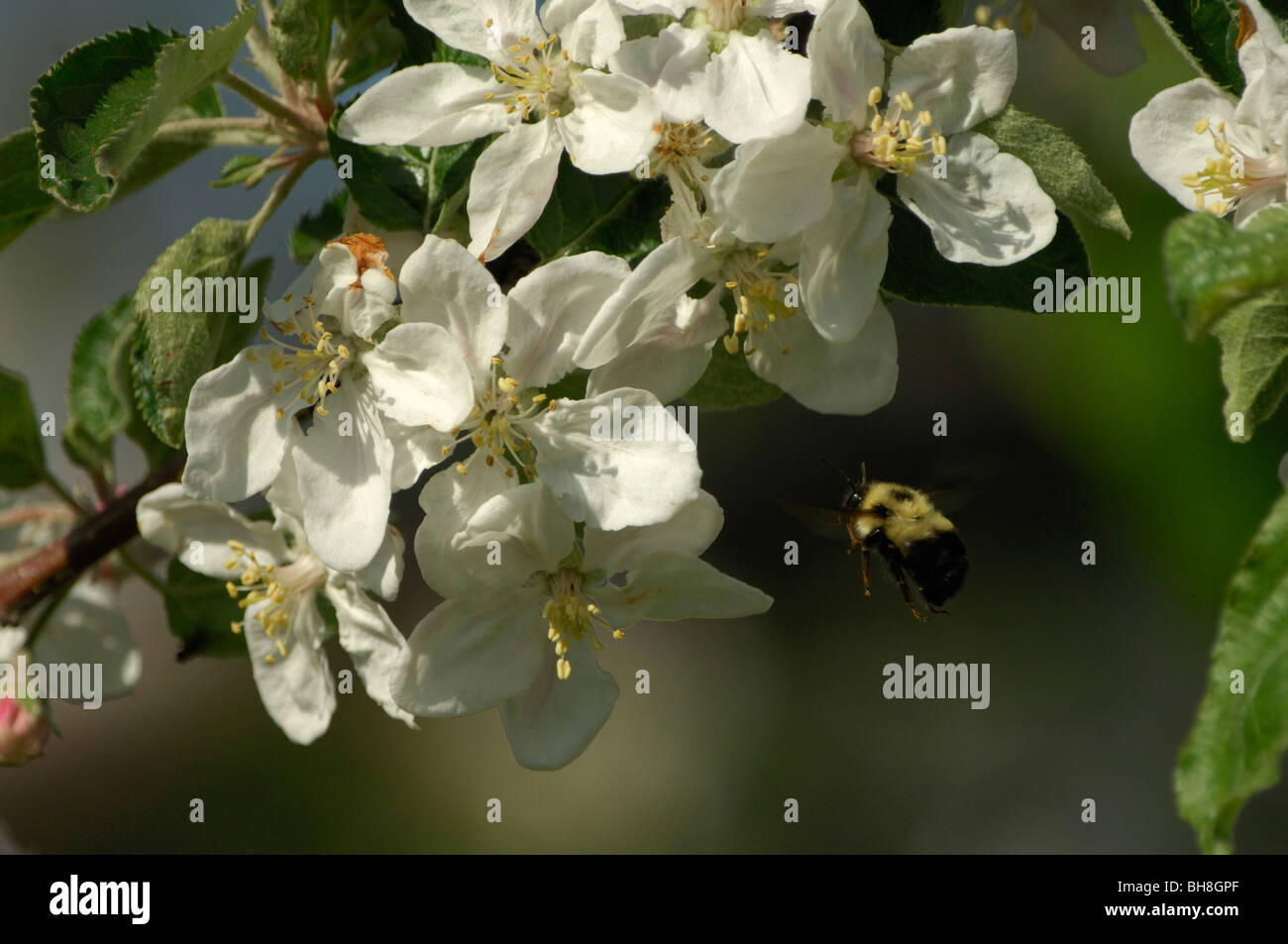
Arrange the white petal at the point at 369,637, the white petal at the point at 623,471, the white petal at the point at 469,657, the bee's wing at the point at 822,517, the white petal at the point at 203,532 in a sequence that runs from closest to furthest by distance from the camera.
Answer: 1. the white petal at the point at 623,471
2. the white petal at the point at 469,657
3. the white petal at the point at 369,637
4. the white petal at the point at 203,532
5. the bee's wing at the point at 822,517

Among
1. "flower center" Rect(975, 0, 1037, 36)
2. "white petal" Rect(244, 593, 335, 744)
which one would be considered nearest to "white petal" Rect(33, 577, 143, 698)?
"white petal" Rect(244, 593, 335, 744)

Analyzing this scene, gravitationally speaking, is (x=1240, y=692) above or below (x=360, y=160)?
below

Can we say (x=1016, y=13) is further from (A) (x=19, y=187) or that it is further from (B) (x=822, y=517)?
(A) (x=19, y=187)

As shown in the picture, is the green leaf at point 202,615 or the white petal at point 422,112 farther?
the green leaf at point 202,615

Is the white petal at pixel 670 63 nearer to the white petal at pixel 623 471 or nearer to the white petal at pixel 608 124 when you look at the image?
the white petal at pixel 608 124

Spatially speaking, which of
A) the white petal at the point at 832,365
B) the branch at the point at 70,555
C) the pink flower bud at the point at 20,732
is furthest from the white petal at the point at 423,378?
the pink flower bud at the point at 20,732

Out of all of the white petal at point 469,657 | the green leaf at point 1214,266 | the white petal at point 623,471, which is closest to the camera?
the green leaf at point 1214,266

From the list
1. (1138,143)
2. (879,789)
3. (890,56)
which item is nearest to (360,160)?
(890,56)

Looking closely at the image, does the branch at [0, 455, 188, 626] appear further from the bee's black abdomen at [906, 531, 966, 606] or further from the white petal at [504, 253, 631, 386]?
the bee's black abdomen at [906, 531, 966, 606]

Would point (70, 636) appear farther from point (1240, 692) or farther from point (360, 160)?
point (1240, 692)
